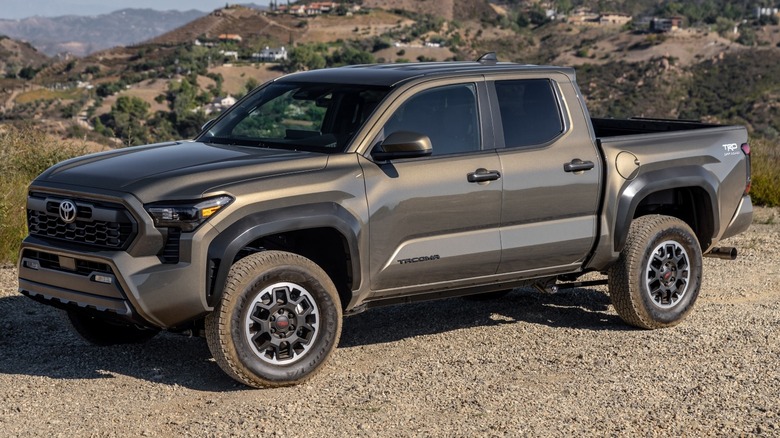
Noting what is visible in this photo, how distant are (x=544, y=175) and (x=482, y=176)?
52 centimetres

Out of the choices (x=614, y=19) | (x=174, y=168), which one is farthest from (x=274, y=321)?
(x=614, y=19)

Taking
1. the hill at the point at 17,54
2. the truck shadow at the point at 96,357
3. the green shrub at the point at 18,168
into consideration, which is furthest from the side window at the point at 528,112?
the hill at the point at 17,54

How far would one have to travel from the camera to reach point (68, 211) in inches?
230

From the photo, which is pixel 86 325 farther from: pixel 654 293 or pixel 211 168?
pixel 654 293

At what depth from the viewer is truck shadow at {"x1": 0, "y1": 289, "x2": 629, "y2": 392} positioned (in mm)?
6332

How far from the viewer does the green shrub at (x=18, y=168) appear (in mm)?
9711

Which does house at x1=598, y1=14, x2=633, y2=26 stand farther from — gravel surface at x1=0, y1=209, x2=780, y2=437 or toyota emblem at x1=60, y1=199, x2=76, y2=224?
toyota emblem at x1=60, y1=199, x2=76, y2=224

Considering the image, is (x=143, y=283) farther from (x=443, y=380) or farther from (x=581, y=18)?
(x=581, y=18)

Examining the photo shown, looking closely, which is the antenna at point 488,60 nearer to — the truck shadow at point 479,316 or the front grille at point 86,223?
the truck shadow at point 479,316

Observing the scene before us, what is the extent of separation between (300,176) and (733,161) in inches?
141

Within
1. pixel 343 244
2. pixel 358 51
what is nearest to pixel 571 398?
pixel 343 244

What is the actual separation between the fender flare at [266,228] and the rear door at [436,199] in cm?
18

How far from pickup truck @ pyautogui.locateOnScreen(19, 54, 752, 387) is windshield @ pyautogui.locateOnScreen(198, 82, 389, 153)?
16 mm

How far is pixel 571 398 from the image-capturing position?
581cm
